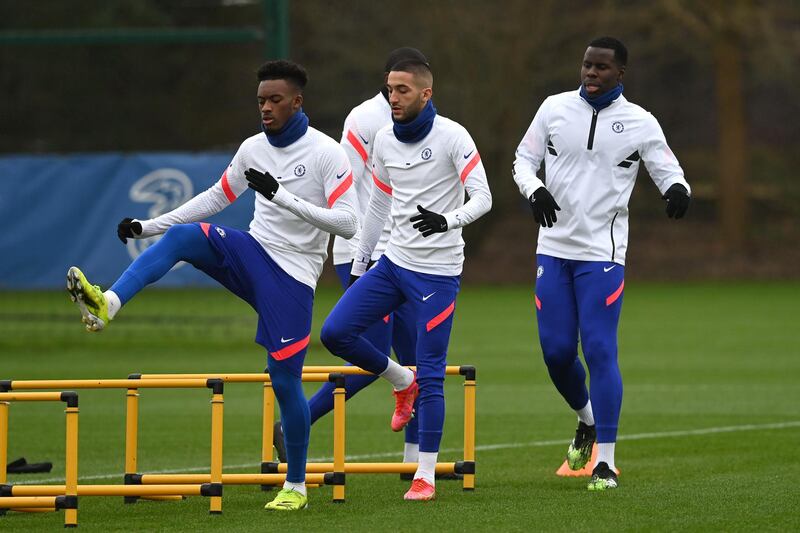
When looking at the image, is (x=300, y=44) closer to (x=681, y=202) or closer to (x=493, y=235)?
(x=493, y=235)

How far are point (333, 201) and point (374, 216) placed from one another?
115 cm

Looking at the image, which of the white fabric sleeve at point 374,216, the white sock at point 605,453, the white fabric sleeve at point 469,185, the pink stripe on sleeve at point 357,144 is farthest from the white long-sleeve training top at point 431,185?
the white sock at point 605,453

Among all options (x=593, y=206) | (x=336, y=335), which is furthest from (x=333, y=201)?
(x=593, y=206)

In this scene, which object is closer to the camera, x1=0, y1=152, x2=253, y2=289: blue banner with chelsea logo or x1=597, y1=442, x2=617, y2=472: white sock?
x1=597, y1=442, x2=617, y2=472: white sock

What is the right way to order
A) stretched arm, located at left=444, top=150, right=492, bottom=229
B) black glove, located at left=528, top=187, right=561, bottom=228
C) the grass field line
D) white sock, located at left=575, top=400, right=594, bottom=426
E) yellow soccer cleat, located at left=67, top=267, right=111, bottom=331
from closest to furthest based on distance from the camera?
1. yellow soccer cleat, located at left=67, top=267, right=111, bottom=331
2. stretched arm, located at left=444, top=150, right=492, bottom=229
3. black glove, located at left=528, top=187, right=561, bottom=228
4. white sock, located at left=575, top=400, right=594, bottom=426
5. the grass field line

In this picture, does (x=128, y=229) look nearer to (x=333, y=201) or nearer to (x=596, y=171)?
(x=333, y=201)

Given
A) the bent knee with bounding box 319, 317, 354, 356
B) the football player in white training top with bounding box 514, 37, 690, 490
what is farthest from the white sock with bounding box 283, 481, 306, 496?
the football player in white training top with bounding box 514, 37, 690, 490

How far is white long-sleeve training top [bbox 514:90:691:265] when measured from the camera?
30.1 ft

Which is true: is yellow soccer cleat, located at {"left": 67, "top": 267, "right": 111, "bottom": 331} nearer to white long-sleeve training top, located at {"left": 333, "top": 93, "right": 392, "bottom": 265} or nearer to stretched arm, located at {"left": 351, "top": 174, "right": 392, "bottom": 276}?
stretched arm, located at {"left": 351, "top": 174, "right": 392, "bottom": 276}

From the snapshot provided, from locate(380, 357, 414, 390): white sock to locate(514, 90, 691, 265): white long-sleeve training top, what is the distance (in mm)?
1128

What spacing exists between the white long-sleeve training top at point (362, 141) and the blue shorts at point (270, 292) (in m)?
1.73

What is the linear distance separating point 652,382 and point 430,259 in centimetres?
850

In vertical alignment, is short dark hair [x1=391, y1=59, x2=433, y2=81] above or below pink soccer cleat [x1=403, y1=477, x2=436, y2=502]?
above

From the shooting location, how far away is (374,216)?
9.27 m
